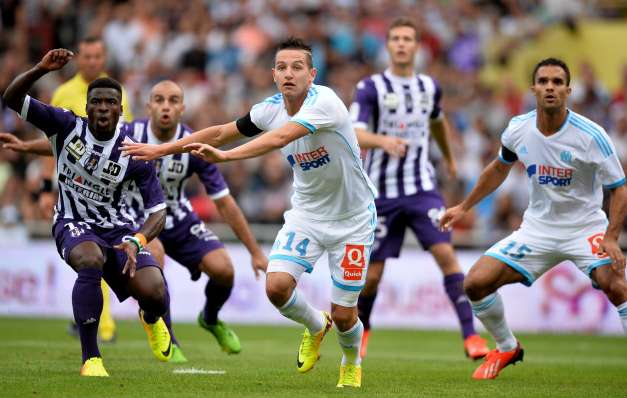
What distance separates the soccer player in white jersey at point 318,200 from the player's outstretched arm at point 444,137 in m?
3.51

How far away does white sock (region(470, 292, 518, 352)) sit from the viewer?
373 inches

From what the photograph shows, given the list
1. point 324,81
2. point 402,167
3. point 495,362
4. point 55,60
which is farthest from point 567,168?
point 324,81

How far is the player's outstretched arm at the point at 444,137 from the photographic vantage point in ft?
40.2

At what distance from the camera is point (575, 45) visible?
22000 millimetres

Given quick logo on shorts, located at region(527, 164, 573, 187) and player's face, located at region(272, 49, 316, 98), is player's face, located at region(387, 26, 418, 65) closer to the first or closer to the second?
quick logo on shorts, located at region(527, 164, 573, 187)

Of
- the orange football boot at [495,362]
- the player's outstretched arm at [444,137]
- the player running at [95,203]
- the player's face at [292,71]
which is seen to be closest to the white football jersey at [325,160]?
the player's face at [292,71]

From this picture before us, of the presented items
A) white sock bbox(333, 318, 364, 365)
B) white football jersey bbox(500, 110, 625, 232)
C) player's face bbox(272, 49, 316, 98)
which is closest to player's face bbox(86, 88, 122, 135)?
player's face bbox(272, 49, 316, 98)

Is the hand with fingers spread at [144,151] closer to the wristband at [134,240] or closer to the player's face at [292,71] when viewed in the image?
the wristband at [134,240]

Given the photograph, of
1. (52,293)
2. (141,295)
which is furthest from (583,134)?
(52,293)

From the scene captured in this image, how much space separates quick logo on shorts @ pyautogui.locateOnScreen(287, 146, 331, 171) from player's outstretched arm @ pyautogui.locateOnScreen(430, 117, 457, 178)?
3837mm

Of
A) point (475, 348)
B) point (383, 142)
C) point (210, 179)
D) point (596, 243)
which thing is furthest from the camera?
point (475, 348)

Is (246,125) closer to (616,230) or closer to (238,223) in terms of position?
(238,223)

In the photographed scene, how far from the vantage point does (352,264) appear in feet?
28.4

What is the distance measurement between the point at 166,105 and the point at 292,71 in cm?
235
